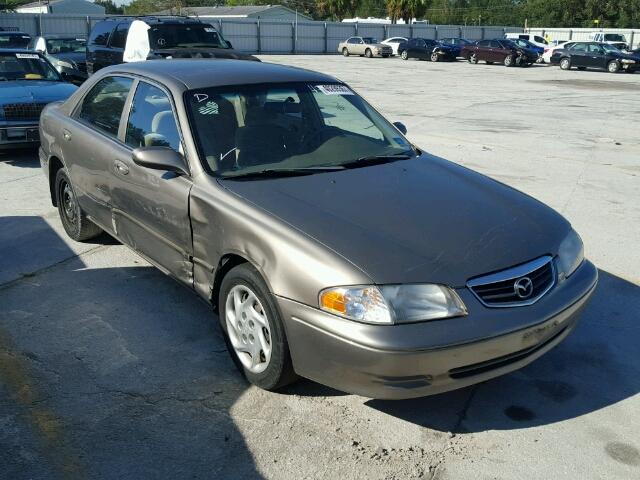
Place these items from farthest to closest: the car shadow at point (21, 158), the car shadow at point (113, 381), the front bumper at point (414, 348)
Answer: the car shadow at point (21, 158) → the car shadow at point (113, 381) → the front bumper at point (414, 348)

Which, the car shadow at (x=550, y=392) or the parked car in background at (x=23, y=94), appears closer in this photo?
the car shadow at (x=550, y=392)

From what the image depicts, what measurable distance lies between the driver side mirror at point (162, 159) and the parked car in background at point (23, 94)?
5.60 meters

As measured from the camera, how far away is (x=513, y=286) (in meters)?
3.10

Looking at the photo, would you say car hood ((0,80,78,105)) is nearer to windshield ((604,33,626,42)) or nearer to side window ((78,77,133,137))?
side window ((78,77,133,137))

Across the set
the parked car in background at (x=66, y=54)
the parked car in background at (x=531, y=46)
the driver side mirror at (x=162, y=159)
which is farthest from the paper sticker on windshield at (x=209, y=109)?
the parked car in background at (x=531, y=46)

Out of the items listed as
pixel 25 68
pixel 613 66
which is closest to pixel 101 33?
pixel 25 68

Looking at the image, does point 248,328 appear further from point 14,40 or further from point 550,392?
point 14,40

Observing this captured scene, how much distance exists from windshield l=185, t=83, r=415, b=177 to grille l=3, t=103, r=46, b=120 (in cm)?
555

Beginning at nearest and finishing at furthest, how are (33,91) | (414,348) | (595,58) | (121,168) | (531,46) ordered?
(414,348)
(121,168)
(33,91)
(595,58)
(531,46)

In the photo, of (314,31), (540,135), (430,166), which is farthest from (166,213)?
(314,31)

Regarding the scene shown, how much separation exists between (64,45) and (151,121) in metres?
15.6

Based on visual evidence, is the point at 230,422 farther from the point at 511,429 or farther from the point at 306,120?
the point at 306,120

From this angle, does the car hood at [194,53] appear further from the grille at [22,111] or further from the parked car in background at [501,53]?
the parked car in background at [501,53]

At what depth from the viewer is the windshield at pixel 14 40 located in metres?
15.9
